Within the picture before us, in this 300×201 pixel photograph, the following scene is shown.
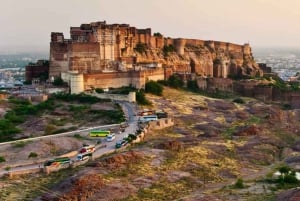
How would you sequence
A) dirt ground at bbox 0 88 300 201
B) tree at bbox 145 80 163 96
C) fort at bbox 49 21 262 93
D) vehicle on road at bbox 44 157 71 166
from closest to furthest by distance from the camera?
dirt ground at bbox 0 88 300 201 → vehicle on road at bbox 44 157 71 166 → fort at bbox 49 21 262 93 → tree at bbox 145 80 163 96

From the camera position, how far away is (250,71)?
7012 cm

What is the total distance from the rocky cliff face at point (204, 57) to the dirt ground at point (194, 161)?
15.5m

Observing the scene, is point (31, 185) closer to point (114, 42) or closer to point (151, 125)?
point (151, 125)

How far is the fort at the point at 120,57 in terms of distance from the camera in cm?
4559

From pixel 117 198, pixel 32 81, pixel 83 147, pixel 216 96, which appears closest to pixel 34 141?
pixel 83 147

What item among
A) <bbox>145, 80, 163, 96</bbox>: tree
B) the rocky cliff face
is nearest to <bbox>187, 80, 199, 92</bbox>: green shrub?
the rocky cliff face

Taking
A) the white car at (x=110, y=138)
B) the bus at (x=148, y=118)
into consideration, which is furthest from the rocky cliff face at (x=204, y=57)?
the white car at (x=110, y=138)

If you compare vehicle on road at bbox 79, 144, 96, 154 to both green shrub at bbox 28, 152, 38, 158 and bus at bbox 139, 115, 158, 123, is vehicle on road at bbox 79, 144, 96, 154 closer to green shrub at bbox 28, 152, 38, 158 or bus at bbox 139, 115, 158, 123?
green shrub at bbox 28, 152, 38, 158

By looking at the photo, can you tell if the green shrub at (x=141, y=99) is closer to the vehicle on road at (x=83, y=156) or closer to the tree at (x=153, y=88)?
the tree at (x=153, y=88)

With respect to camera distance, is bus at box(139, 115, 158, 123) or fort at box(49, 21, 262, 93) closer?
bus at box(139, 115, 158, 123)

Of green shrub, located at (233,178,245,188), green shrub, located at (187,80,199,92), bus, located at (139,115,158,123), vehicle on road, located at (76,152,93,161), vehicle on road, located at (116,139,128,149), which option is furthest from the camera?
green shrub, located at (187,80,199,92)

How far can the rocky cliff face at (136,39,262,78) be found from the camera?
192 feet

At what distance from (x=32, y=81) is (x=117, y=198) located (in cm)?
3188

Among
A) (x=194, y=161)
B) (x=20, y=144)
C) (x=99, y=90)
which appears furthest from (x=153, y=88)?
(x=20, y=144)
